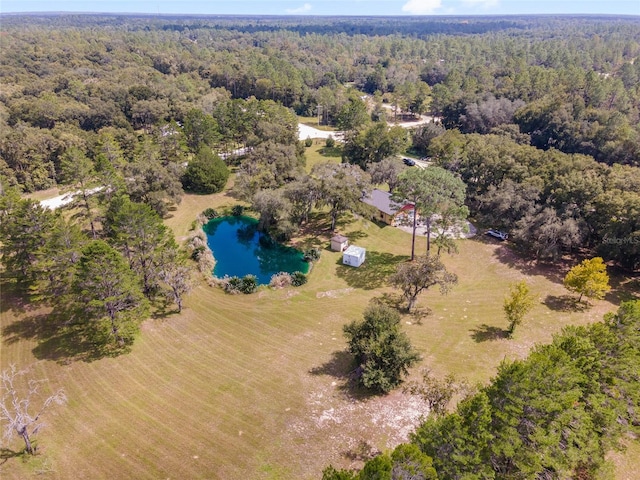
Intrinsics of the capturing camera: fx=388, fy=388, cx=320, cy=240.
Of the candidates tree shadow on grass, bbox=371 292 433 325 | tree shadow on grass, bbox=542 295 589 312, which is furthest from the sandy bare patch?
tree shadow on grass, bbox=542 295 589 312

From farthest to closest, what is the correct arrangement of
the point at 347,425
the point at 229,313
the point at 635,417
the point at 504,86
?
1. the point at 504,86
2. the point at 229,313
3. the point at 347,425
4. the point at 635,417

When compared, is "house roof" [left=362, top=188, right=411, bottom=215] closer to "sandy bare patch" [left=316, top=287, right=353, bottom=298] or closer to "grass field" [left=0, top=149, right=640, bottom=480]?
"grass field" [left=0, top=149, right=640, bottom=480]

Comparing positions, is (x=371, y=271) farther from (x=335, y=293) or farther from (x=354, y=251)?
(x=335, y=293)

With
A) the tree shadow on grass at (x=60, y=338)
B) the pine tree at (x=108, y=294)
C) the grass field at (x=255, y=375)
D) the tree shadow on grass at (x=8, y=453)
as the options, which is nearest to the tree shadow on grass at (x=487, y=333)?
the grass field at (x=255, y=375)

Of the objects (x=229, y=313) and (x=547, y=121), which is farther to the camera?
(x=547, y=121)

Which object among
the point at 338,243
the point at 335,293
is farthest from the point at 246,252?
the point at 335,293

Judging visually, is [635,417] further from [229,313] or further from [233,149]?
[233,149]

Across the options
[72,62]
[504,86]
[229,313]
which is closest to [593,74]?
[504,86]
